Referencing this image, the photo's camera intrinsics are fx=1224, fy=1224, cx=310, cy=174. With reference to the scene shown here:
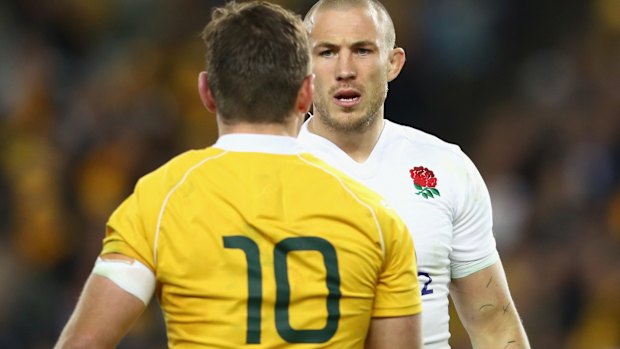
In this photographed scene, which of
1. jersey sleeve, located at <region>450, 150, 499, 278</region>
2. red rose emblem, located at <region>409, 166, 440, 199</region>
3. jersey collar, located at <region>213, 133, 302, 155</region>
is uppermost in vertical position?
jersey collar, located at <region>213, 133, 302, 155</region>

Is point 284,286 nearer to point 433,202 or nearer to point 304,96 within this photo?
point 304,96

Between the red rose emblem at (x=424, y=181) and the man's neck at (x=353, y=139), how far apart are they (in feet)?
0.59

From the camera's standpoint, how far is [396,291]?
2.98 meters

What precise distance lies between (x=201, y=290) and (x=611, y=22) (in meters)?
7.84

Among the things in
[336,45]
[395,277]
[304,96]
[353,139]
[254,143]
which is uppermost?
[336,45]

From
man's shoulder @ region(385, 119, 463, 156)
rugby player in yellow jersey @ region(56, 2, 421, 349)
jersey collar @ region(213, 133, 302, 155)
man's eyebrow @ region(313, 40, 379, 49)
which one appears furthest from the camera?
man's shoulder @ region(385, 119, 463, 156)

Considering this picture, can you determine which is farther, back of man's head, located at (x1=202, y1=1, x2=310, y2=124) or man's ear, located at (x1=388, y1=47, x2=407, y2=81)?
man's ear, located at (x1=388, y1=47, x2=407, y2=81)

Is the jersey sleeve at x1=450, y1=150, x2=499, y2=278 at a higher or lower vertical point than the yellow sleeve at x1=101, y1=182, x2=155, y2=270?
lower

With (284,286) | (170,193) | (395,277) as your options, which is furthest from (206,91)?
(395,277)

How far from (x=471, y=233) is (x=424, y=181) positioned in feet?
0.80

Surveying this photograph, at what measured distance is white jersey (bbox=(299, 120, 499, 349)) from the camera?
409cm

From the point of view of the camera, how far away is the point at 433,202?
4180 millimetres

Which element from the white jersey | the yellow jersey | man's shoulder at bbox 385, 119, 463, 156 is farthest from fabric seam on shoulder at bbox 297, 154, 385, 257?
man's shoulder at bbox 385, 119, 463, 156

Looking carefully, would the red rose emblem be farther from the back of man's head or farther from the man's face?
the back of man's head
